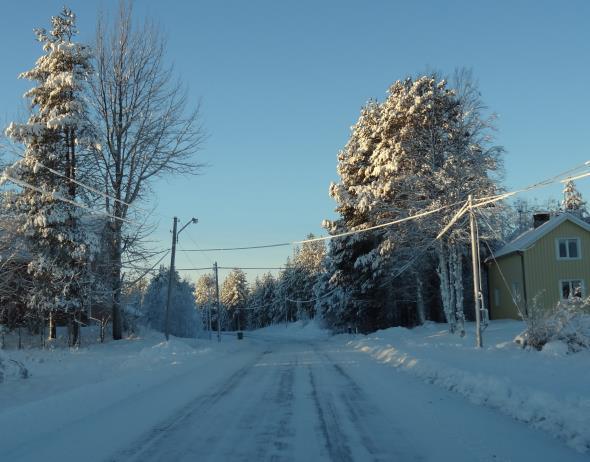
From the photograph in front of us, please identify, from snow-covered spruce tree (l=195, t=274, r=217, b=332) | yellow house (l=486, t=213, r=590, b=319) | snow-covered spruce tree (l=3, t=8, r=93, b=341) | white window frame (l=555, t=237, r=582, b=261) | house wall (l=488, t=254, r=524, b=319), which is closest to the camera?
snow-covered spruce tree (l=3, t=8, r=93, b=341)

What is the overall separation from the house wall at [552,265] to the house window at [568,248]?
0.63 ft

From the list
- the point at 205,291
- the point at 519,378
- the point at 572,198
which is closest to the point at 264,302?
the point at 205,291

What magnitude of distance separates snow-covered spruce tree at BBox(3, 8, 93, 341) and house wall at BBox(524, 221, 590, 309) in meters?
25.4

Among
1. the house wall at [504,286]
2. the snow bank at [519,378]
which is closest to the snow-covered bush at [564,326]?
the snow bank at [519,378]

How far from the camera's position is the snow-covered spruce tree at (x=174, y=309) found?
224 ft

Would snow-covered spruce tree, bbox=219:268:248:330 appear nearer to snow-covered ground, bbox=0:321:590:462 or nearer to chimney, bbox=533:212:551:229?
chimney, bbox=533:212:551:229

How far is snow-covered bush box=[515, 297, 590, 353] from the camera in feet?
59.3

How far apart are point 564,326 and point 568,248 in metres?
18.0

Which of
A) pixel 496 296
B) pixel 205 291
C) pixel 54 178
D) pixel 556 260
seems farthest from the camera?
pixel 205 291

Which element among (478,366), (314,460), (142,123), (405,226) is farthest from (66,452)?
(142,123)

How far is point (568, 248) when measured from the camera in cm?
3447

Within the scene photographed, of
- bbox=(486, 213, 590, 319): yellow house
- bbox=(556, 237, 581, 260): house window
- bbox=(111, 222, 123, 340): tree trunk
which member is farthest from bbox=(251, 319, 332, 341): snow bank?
bbox=(111, 222, 123, 340): tree trunk

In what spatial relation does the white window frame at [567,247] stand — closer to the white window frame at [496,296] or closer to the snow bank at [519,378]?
the white window frame at [496,296]

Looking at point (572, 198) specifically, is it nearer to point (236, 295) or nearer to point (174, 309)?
point (174, 309)
